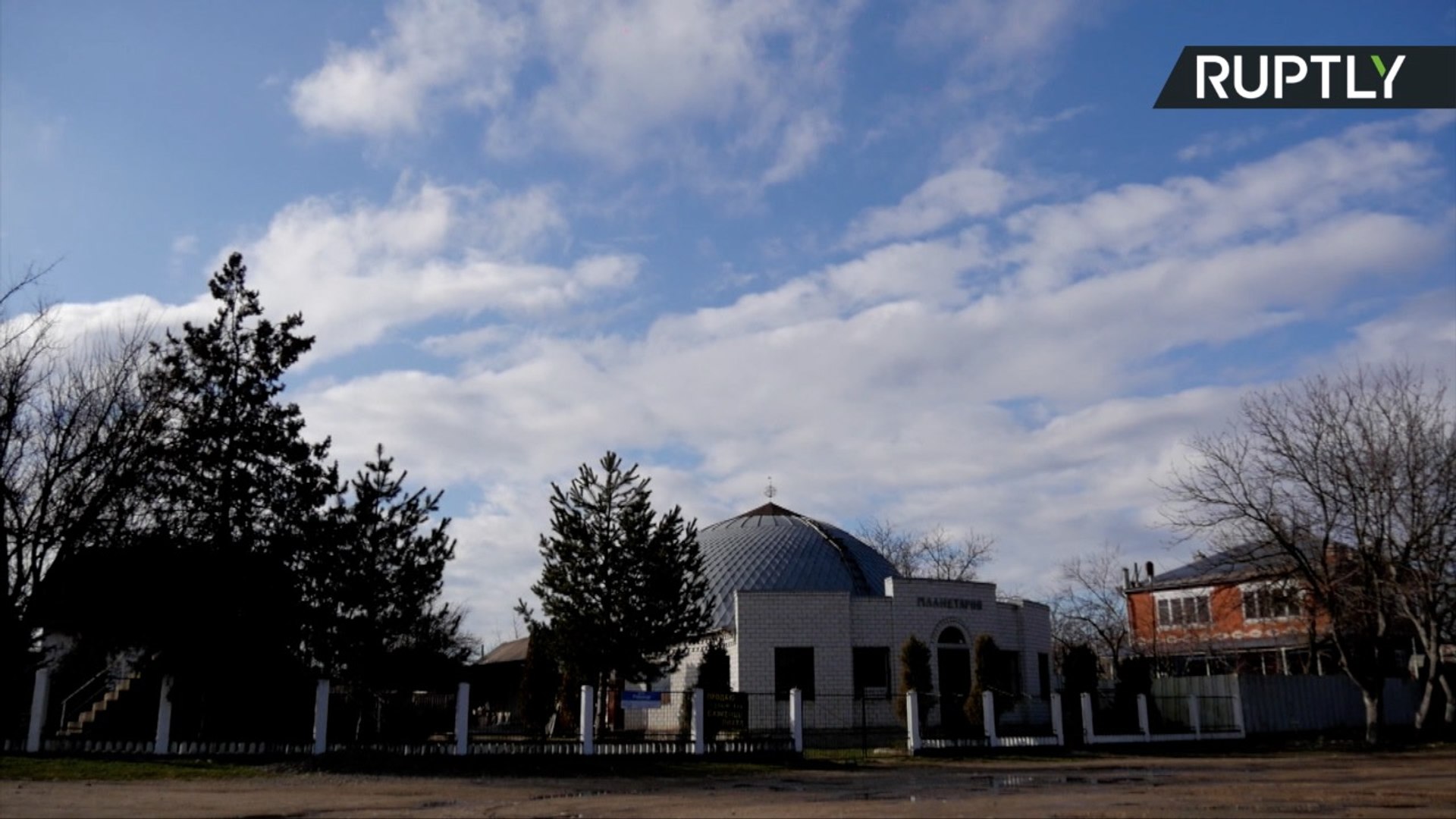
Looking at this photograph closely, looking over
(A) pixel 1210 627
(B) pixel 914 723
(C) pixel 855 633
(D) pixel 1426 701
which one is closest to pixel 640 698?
(B) pixel 914 723

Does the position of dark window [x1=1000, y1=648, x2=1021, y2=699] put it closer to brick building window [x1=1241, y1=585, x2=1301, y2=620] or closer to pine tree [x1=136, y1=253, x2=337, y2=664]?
brick building window [x1=1241, y1=585, x2=1301, y2=620]

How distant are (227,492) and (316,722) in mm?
6557

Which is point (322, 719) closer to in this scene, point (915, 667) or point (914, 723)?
point (914, 723)

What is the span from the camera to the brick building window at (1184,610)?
5678 centimetres

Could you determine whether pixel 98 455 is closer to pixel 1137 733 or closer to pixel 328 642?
pixel 328 642

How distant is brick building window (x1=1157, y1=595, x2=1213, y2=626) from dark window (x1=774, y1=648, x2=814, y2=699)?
29.8 m

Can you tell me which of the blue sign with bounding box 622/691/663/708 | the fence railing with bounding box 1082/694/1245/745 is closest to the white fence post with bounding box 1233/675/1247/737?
the fence railing with bounding box 1082/694/1245/745

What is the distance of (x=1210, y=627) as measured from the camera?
56.2m

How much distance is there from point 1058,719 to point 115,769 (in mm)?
20502

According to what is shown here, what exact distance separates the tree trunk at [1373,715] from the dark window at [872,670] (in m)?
13.0

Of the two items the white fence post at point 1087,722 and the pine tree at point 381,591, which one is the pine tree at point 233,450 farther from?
the white fence post at point 1087,722

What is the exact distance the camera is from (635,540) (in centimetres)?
2666

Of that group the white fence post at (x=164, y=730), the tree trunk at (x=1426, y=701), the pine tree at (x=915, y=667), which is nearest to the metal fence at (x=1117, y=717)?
the pine tree at (x=915, y=667)

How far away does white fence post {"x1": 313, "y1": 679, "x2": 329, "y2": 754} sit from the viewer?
20.6m
